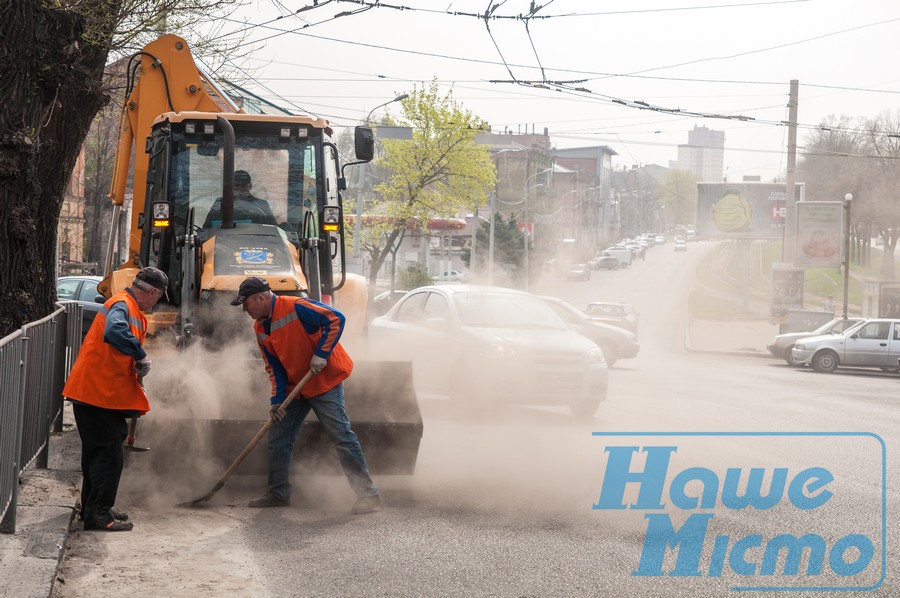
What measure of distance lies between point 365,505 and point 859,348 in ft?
81.6

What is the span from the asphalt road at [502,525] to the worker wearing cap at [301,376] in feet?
0.79

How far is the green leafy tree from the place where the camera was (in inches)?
1889

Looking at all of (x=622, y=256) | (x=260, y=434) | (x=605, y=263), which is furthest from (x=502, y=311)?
(x=622, y=256)

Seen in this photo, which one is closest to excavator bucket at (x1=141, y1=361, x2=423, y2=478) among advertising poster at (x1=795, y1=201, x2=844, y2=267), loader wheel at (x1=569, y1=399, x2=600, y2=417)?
loader wheel at (x1=569, y1=399, x2=600, y2=417)

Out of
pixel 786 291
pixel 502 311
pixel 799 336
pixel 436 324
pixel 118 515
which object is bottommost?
pixel 799 336

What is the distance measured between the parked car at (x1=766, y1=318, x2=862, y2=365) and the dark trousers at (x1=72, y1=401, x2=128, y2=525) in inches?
1062

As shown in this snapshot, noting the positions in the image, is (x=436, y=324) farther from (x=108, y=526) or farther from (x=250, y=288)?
(x=108, y=526)

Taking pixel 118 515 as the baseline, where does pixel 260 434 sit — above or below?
above

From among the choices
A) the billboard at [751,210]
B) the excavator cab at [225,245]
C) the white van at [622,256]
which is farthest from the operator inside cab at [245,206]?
the white van at [622,256]

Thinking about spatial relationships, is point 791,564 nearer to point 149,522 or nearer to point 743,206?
point 149,522

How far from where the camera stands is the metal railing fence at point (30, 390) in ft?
21.0

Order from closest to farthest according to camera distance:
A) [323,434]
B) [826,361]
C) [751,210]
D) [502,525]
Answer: [502,525], [323,434], [826,361], [751,210]

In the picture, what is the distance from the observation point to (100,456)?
699 centimetres

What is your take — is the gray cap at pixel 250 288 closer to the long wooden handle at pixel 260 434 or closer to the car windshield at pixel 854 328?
the long wooden handle at pixel 260 434
